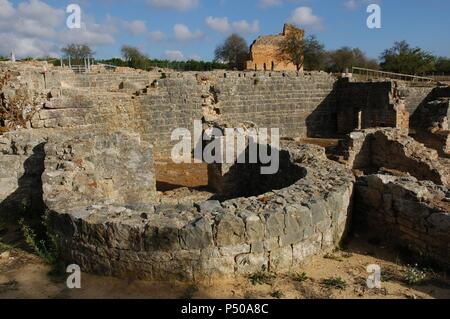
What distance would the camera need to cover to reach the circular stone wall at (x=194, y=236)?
4641 mm

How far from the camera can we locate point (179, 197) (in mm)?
8875

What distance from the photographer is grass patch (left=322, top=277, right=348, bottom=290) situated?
470 centimetres

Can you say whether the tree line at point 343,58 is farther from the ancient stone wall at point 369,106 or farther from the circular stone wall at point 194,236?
the circular stone wall at point 194,236

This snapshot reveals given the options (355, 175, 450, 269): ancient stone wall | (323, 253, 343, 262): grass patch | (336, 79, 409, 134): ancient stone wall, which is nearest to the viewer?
(355, 175, 450, 269): ancient stone wall

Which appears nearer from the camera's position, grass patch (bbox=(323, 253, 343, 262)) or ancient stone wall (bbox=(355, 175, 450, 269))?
ancient stone wall (bbox=(355, 175, 450, 269))

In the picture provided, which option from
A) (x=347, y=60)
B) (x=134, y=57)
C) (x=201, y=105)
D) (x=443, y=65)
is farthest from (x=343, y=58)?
(x=201, y=105)

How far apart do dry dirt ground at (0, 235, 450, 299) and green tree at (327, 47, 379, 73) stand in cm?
4167

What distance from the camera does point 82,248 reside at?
498 centimetres

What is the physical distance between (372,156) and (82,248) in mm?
9904

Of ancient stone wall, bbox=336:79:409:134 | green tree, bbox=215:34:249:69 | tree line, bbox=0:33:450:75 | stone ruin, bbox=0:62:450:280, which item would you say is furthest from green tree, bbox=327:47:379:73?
stone ruin, bbox=0:62:450:280

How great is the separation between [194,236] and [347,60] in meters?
46.0

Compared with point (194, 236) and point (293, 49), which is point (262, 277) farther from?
point (293, 49)

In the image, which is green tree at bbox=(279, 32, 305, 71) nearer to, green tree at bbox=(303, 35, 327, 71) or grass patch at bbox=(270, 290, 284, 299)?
green tree at bbox=(303, 35, 327, 71)

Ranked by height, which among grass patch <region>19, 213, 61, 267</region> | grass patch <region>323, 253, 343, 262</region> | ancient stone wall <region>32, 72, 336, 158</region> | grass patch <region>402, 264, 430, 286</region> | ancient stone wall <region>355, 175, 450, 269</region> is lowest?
grass patch <region>402, 264, 430, 286</region>
